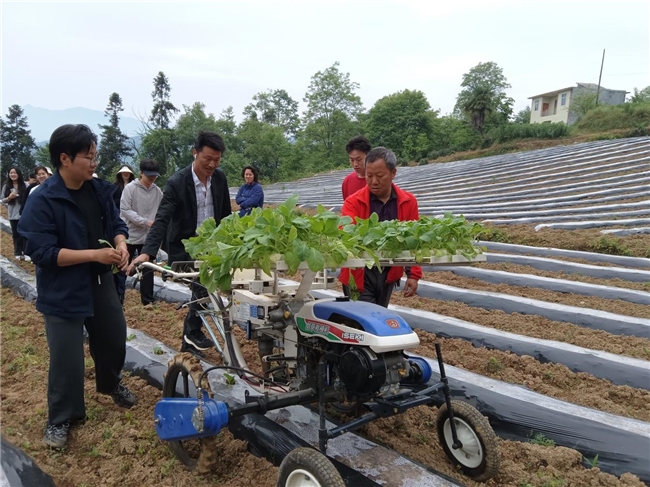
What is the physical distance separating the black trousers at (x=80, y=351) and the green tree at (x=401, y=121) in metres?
42.6

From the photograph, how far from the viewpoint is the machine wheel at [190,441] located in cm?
247

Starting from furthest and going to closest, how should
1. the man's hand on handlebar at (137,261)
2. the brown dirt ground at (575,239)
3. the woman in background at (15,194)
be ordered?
the woman in background at (15,194), the brown dirt ground at (575,239), the man's hand on handlebar at (137,261)

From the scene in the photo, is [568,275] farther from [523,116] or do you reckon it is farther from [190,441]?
[523,116]

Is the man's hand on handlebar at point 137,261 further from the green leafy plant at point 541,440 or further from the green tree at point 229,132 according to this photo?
the green tree at point 229,132

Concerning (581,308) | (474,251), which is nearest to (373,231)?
(474,251)

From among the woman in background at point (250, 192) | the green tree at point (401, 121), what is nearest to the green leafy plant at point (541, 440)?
the woman in background at point (250, 192)

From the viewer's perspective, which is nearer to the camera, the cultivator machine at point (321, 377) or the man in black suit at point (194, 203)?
the cultivator machine at point (321, 377)

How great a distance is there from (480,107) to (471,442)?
40.8 meters

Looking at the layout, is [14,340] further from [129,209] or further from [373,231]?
[373,231]

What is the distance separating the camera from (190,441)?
283cm

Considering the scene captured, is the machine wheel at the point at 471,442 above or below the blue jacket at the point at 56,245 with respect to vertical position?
below

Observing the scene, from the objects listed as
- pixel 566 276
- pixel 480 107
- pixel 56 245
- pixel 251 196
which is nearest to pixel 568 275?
pixel 566 276

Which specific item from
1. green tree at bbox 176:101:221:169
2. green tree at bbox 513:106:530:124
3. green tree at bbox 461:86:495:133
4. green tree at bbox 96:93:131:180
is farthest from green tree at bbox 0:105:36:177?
green tree at bbox 513:106:530:124

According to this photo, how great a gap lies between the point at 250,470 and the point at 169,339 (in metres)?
2.26
